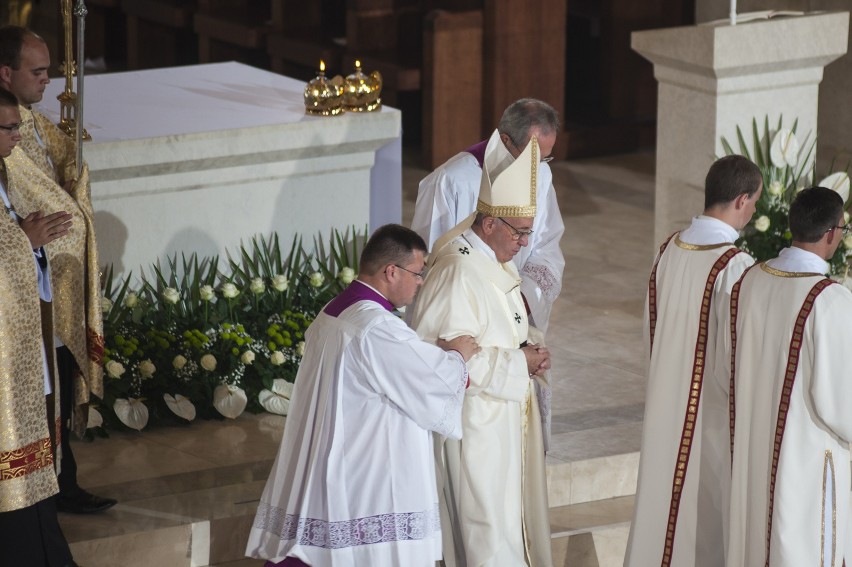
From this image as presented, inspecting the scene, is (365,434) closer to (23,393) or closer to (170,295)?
(23,393)

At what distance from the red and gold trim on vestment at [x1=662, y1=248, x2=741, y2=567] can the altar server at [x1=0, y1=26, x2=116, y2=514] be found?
1910 mm

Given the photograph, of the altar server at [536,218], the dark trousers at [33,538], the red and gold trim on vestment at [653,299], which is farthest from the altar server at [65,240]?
the red and gold trim on vestment at [653,299]

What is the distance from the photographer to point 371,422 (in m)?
4.48

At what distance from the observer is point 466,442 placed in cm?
481

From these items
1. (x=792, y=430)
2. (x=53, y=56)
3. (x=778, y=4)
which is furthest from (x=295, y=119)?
(x=53, y=56)

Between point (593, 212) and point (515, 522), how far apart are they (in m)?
5.16

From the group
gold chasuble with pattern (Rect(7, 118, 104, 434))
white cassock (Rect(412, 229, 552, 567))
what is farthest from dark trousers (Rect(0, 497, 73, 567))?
white cassock (Rect(412, 229, 552, 567))

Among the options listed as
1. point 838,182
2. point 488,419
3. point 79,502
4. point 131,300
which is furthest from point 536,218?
point 79,502

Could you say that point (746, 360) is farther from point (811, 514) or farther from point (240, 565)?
point (240, 565)

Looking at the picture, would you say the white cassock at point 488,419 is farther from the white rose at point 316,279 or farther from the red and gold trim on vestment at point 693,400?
the white rose at point 316,279

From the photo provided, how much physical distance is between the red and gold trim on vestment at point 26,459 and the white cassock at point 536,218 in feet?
5.51

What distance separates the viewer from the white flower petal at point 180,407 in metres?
6.05

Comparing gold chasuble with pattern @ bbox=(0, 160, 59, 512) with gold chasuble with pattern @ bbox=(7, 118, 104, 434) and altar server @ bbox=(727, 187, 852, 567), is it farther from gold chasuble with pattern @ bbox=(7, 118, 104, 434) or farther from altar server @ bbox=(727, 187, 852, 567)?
altar server @ bbox=(727, 187, 852, 567)

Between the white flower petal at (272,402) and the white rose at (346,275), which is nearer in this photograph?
the white flower petal at (272,402)
